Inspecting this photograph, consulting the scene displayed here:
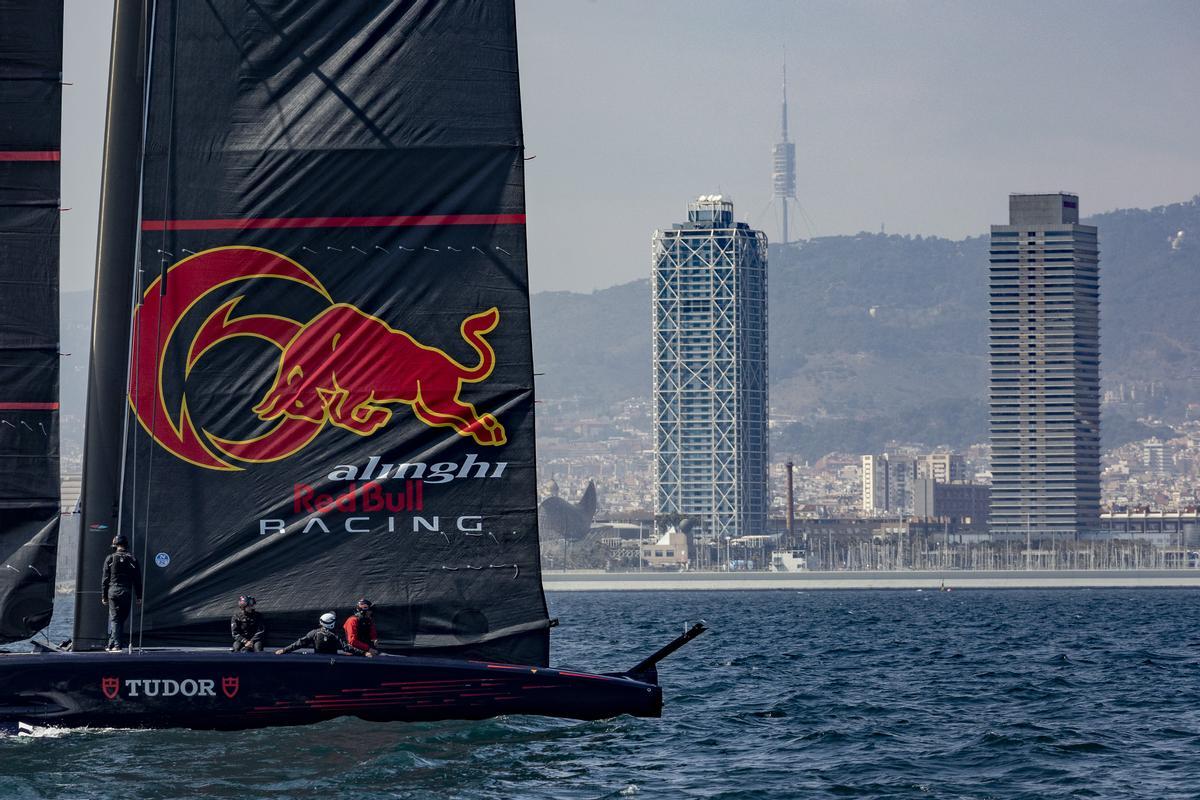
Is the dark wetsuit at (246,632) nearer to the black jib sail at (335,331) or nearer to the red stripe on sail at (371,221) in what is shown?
the black jib sail at (335,331)

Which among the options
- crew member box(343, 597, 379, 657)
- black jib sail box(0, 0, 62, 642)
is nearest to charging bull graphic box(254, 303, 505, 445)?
crew member box(343, 597, 379, 657)

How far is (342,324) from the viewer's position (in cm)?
2111

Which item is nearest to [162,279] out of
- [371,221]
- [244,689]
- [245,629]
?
[371,221]

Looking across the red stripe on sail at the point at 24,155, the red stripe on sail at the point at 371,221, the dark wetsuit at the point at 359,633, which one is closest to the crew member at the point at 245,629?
the dark wetsuit at the point at 359,633

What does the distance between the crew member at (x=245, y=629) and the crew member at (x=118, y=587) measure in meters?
1.12

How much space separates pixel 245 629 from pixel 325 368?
3.01m

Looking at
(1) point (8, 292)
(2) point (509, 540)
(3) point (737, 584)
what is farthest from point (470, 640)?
(3) point (737, 584)

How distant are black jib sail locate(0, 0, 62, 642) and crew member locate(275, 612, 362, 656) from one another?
2.73 m

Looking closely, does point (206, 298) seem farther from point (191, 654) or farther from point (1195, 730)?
point (1195, 730)

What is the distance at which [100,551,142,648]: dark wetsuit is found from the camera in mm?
20156

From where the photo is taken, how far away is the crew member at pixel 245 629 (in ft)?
67.2

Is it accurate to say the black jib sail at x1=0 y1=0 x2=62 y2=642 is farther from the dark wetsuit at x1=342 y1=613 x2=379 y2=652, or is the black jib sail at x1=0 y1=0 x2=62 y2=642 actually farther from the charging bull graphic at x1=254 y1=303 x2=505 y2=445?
the dark wetsuit at x1=342 y1=613 x2=379 y2=652

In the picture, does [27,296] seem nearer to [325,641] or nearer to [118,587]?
[118,587]

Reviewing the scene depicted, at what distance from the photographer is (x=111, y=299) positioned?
67.9 feet
